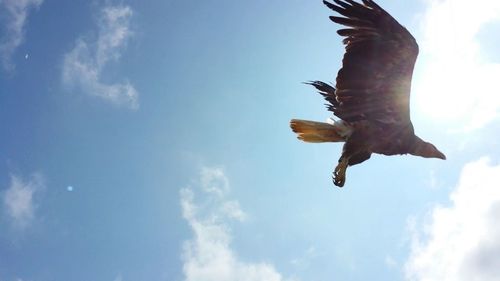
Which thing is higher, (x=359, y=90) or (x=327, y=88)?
(x=327, y=88)

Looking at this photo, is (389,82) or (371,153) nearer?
(389,82)

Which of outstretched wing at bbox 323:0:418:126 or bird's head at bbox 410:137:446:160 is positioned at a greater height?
outstretched wing at bbox 323:0:418:126

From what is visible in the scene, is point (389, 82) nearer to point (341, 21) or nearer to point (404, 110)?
point (404, 110)

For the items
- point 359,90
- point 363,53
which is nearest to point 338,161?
point 359,90

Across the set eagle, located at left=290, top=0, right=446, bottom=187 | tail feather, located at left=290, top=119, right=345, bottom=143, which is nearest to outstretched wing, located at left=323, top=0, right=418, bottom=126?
eagle, located at left=290, top=0, right=446, bottom=187

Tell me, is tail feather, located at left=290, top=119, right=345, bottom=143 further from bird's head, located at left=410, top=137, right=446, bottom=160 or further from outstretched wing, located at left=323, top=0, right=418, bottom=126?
bird's head, located at left=410, top=137, right=446, bottom=160

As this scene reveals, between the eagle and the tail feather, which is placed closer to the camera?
the eagle

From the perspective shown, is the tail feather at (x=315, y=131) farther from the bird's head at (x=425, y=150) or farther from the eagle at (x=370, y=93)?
the bird's head at (x=425, y=150)

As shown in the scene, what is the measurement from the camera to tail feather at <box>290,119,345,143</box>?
11.5m

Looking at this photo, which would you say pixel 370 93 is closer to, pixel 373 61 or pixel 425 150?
pixel 373 61

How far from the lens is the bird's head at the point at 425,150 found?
11359 millimetres

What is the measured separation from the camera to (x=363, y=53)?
34.0 feet

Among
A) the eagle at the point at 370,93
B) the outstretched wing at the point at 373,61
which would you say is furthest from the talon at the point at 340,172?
the outstretched wing at the point at 373,61

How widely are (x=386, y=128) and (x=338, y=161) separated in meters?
1.09
